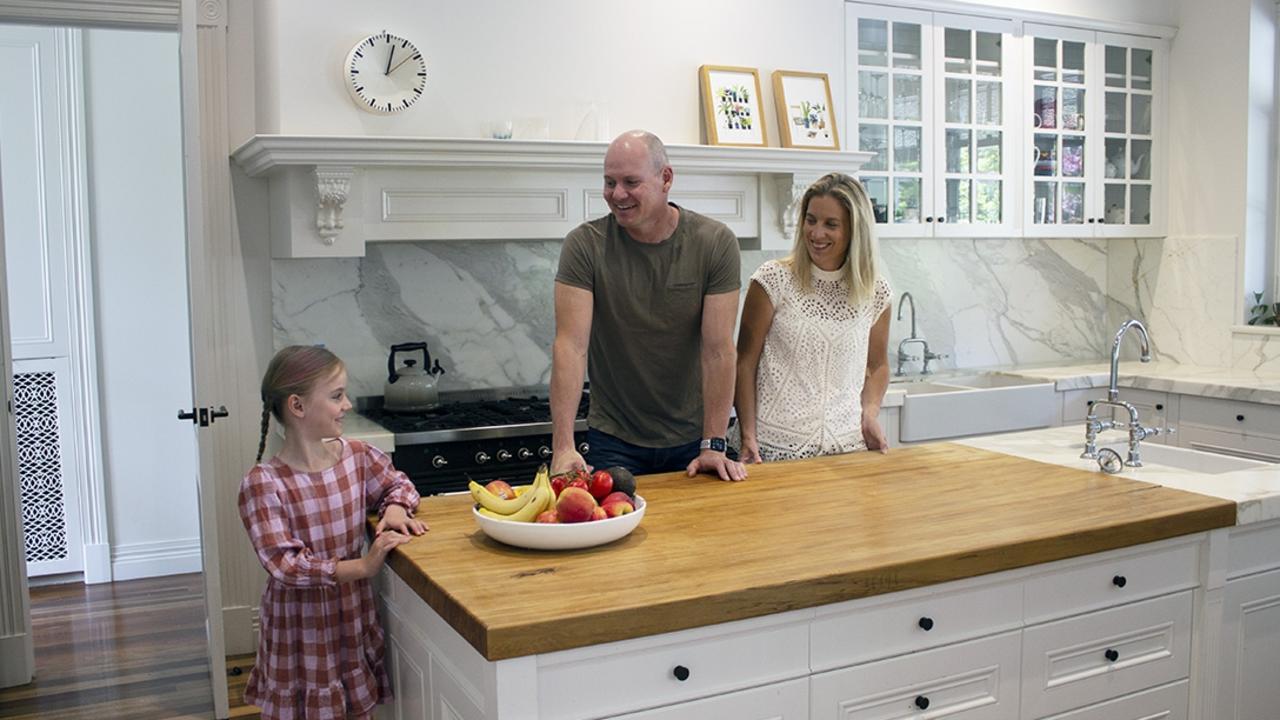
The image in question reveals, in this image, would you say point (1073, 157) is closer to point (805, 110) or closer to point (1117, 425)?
point (805, 110)

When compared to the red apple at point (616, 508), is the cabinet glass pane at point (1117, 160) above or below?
above

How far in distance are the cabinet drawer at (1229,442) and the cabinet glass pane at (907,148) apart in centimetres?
157

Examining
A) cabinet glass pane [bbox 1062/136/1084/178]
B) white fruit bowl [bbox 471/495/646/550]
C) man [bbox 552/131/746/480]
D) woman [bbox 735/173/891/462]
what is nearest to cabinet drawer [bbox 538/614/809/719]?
white fruit bowl [bbox 471/495/646/550]

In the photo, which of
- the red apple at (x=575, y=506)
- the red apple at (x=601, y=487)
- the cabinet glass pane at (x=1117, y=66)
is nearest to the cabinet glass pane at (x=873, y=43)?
the cabinet glass pane at (x=1117, y=66)

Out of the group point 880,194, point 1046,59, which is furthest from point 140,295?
point 1046,59

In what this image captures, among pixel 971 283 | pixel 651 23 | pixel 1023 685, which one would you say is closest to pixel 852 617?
pixel 1023 685

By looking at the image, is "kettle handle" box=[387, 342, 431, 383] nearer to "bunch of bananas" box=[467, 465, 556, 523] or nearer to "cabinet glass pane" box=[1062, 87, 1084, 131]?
"bunch of bananas" box=[467, 465, 556, 523]

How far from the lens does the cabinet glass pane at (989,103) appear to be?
515 centimetres

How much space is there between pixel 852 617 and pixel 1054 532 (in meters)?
0.50

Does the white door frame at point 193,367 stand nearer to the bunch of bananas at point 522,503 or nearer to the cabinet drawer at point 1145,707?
the bunch of bananas at point 522,503

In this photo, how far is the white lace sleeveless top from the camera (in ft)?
10.1

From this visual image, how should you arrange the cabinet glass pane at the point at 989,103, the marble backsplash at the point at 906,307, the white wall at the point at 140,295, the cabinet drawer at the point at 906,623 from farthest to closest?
the white wall at the point at 140,295, the cabinet glass pane at the point at 989,103, the marble backsplash at the point at 906,307, the cabinet drawer at the point at 906,623

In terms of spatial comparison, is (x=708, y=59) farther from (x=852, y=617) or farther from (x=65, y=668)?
(x=65, y=668)

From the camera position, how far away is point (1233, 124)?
17.4 ft
